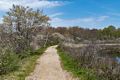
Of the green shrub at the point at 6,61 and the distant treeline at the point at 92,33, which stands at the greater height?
the green shrub at the point at 6,61

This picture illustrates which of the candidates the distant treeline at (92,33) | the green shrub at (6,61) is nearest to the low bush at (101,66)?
the green shrub at (6,61)

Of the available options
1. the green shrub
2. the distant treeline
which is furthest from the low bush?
the distant treeline

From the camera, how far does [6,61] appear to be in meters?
21.4

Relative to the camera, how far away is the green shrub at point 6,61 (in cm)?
2091

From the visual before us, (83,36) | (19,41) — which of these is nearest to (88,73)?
(19,41)

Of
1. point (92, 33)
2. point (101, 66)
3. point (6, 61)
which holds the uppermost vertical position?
point (6, 61)

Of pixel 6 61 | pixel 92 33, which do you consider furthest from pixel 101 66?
pixel 92 33

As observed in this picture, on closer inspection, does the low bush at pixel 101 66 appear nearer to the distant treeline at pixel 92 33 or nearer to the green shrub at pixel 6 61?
the green shrub at pixel 6 61

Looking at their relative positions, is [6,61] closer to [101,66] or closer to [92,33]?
[101,66]

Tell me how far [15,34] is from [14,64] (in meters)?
18.7

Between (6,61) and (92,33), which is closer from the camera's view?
(6,61)

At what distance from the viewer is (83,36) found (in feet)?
368

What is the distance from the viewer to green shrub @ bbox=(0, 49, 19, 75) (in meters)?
20.9

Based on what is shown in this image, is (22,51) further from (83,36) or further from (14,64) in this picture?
(83,36)
